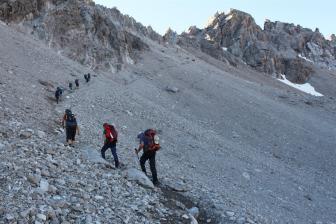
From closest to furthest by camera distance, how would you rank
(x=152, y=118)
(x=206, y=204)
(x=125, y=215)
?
(x=125, y=215) < (x=206, y=204) < (x=152, y=118)

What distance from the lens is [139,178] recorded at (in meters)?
13.7

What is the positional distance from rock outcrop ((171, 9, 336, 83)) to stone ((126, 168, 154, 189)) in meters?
76.6

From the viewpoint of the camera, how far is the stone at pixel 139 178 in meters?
13.6

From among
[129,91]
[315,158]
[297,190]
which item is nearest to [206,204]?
[297,190]

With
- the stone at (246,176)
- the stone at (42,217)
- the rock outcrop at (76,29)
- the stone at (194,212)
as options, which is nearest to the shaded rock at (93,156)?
the stone at (194,212)

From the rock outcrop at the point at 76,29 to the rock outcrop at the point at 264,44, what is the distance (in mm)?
39416

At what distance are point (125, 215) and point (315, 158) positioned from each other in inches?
899

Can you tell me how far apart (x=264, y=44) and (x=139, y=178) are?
98.5 metres

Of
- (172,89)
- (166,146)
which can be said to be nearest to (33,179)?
(166,146)

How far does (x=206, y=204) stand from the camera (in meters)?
14.0

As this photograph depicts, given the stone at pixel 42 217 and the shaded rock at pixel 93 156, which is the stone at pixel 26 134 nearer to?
the shaded rock at pixel 93 156

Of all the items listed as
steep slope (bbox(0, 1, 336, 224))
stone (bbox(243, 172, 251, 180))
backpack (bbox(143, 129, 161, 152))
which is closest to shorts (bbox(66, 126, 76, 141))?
steep slope (bbox(0, 1, 336, 224))

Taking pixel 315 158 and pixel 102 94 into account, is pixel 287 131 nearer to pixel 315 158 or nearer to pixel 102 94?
pixel 315 158

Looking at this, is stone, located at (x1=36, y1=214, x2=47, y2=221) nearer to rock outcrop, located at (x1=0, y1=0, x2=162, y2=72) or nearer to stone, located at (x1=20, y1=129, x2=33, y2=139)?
stone, located at (x1=20, y1=129, x2=33, y2=139)
